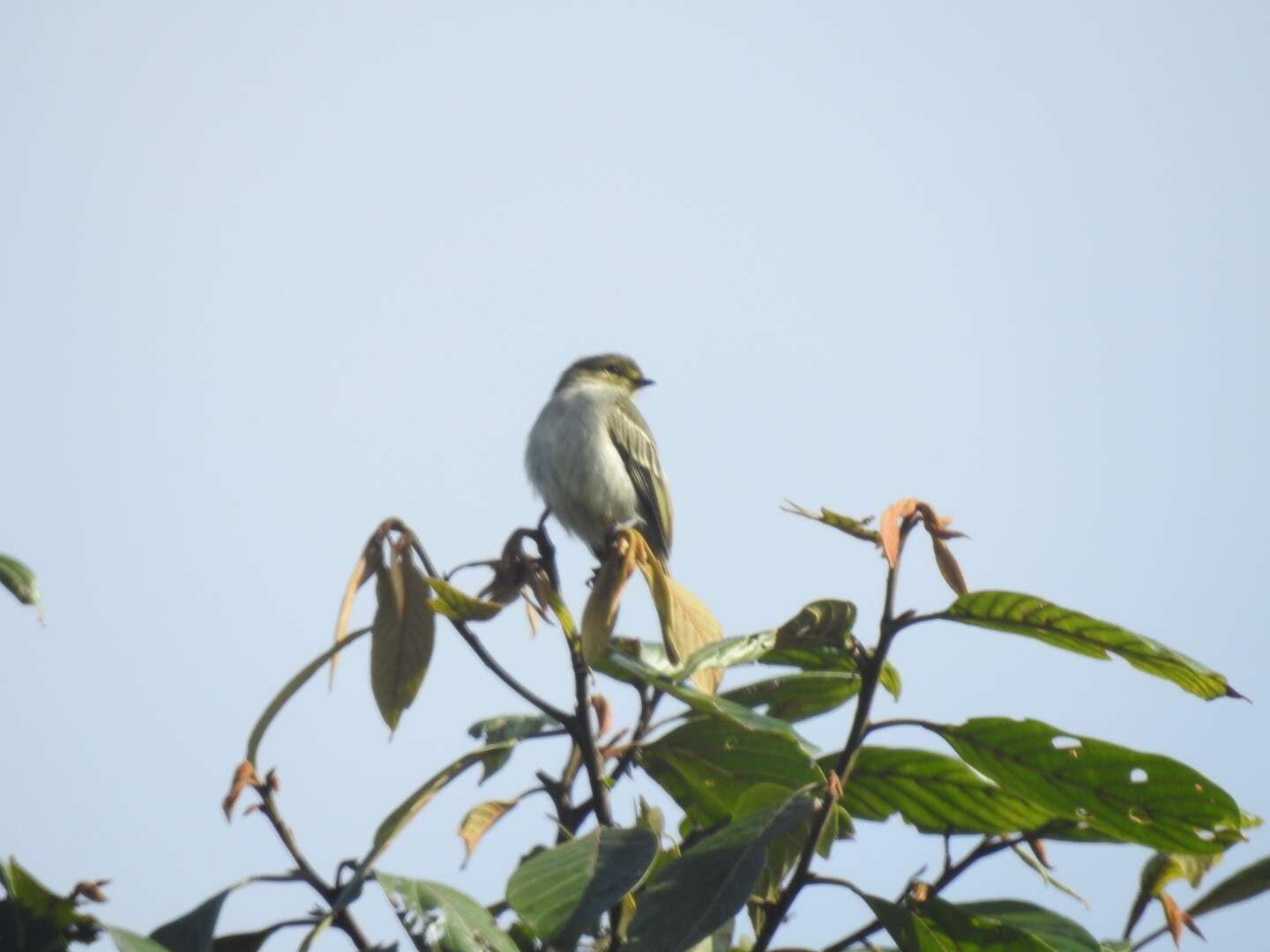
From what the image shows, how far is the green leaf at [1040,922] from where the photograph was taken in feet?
9.15

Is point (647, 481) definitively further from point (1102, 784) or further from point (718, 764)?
point (1102, 784)

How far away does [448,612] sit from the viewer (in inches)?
103

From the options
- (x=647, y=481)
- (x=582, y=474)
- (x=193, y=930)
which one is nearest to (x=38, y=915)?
(x=193, y=930)

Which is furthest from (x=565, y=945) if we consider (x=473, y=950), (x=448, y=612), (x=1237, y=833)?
(x=1237, y=833)

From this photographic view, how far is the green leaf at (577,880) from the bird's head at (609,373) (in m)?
5.97

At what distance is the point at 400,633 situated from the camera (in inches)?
104

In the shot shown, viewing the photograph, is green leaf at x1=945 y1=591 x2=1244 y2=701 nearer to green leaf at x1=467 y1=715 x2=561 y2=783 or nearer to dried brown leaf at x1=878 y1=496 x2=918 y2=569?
dried brown leaf at x1=878 y1=496 x2=918 y2=569

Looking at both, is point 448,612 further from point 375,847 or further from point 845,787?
point 845,787

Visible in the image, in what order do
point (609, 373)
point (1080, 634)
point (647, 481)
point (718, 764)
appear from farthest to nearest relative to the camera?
point (609, 373)
point (647, 481)
point (718, 764)
point (1080, 634)

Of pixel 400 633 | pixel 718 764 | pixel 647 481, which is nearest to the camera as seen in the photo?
pixel 400 633

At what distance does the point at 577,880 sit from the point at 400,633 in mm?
573

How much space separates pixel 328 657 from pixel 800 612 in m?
0.93

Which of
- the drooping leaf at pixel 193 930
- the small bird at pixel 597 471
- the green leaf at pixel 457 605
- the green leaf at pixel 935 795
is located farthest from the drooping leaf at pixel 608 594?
the small bird at pixel 597 471

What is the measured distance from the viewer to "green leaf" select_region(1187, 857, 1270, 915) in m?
2.81
